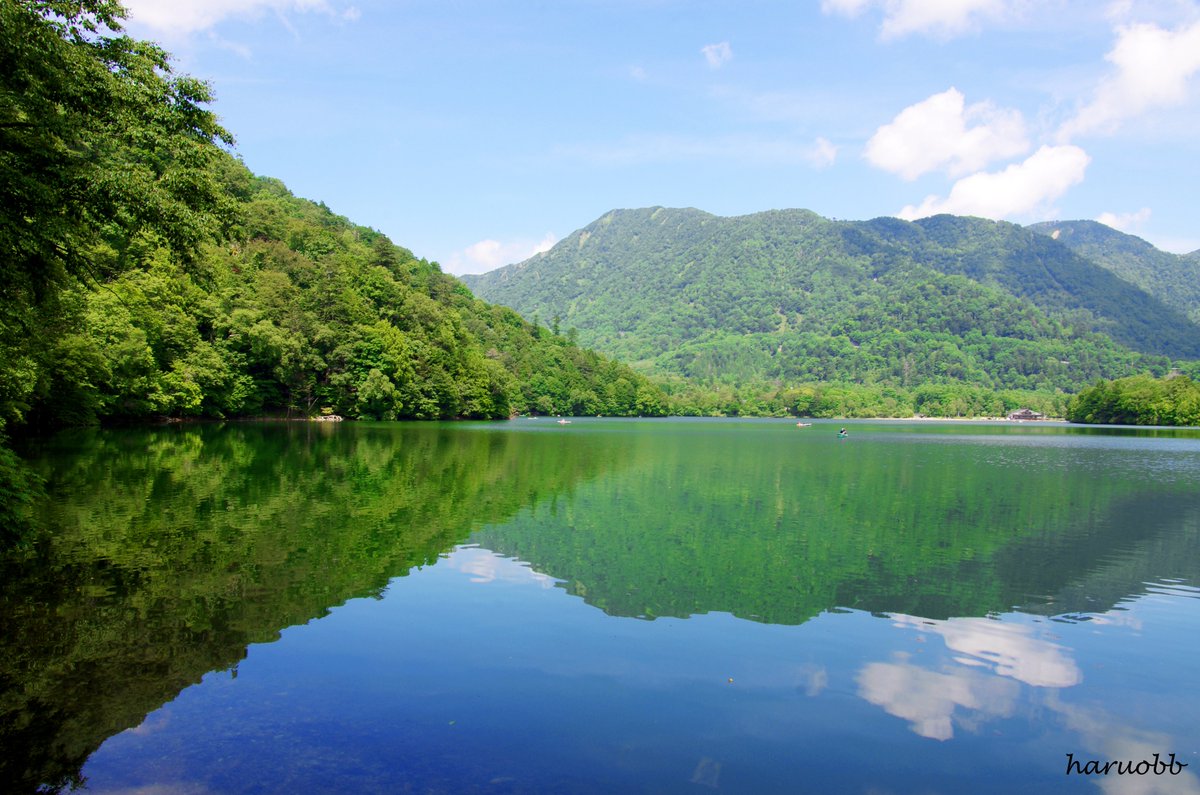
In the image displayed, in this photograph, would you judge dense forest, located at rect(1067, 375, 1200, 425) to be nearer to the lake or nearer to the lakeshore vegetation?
the lakeshore vegetation

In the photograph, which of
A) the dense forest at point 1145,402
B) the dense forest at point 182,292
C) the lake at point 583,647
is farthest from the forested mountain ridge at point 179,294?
the dense forest at point 1145,402

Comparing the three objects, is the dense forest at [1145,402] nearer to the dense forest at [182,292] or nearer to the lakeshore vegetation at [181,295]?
the lakeshore vegetation at [181,295]

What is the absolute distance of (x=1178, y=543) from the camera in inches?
876

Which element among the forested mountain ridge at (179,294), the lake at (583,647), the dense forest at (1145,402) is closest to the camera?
the lake at (583,647)

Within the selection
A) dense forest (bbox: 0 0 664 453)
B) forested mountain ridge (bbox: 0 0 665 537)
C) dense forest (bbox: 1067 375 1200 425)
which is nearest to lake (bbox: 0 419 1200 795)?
forested mountain ridge (bbox: 0 0 665 537)

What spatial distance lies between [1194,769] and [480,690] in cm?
848

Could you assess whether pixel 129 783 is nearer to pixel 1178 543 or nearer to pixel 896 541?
pixel 896 541

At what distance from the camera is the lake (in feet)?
26.0

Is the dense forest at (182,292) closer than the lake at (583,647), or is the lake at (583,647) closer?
the lake at (583,647)

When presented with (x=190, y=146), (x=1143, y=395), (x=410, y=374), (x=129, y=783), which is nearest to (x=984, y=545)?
(x=129, y=783)

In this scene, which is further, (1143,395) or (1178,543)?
(1143,395)

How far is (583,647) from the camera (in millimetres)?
11859

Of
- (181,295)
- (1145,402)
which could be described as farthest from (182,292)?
(1145,402)

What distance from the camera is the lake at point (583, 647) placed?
7918mm
